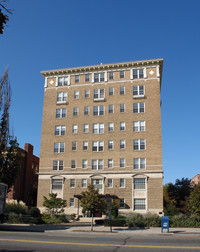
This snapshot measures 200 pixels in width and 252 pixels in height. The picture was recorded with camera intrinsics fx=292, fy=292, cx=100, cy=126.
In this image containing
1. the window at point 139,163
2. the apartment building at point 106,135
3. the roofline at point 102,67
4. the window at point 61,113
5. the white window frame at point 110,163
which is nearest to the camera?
the apartment building at point 106,135

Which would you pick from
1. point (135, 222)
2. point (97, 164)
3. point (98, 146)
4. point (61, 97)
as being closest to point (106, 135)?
point (98, 146)

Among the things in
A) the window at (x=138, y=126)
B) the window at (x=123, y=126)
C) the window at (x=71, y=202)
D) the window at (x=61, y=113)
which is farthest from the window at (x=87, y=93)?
the window at (x=71, y=202)

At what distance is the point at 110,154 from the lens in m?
49.0

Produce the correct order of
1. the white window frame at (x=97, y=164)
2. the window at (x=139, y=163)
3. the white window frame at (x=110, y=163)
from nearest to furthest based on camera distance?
the window at (x=139, y=163)
the white window frame at (x=110, y=163)
the white window frame at (x=97, y=164)

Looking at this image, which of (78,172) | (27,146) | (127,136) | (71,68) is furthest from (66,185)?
(71,68)

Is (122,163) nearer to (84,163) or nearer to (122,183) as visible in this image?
(122,183)

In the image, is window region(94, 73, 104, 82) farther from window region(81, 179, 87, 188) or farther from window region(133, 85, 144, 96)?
window region(81, 179, 87, 188)

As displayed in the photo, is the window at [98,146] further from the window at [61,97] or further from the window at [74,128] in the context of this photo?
the window at [61,97]

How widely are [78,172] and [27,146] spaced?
17.9 metres

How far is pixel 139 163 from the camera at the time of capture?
47344 millimetres

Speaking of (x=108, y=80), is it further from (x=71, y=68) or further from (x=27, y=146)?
(x=27, y=146)

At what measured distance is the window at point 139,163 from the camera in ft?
155

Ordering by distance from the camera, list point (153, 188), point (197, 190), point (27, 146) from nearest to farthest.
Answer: point (197, 190), point (153, 188), point (27, 146)

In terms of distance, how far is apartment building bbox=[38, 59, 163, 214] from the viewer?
46719 millimetres
